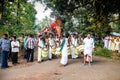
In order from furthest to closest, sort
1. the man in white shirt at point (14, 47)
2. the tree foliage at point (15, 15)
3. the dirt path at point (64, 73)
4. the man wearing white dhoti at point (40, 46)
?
the tree foliage at point (15, 15) < the man wearing white dhoti at point (40, 46) < the man in white shirt at point (14, 47) < the dirt path at point (64, 73)

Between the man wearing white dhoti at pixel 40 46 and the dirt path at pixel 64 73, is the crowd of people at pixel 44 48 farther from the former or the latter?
the dirt path at pixel 64 73

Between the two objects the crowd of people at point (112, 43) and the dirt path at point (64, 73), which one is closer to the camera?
the dirt path at point (64, 73)

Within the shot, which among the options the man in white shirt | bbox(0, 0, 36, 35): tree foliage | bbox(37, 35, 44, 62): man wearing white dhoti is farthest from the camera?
bbox(0, 0, 36, 35): tree foliage

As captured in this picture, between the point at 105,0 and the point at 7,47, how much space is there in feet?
19.6

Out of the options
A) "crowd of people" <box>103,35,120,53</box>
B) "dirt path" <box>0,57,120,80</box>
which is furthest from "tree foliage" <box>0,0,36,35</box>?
"crowd of people" <box>103,35,120,53</box>

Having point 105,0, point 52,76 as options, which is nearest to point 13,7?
point 105,0

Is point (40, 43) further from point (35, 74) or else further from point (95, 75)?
point (95, 75)

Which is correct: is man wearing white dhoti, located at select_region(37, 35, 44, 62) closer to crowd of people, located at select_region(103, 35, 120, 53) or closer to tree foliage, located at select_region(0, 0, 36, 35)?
tree foliage, located at select_region(0, 0, 36, 35)

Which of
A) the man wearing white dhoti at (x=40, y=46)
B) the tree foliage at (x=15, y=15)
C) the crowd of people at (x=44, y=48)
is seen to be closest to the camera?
the crowd of people at (x=44, y=48)

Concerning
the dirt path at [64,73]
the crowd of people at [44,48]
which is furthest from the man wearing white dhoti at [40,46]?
the dirt path at [64,73]

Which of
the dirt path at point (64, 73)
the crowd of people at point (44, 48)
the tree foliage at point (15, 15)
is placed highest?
the tree foliage at point (15, 15)

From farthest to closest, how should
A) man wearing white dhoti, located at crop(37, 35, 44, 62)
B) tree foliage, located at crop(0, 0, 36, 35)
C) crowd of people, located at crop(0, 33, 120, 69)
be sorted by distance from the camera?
tree foliage, located at crop(0, 0, 36, 35) → man wearing white dhoti, located at crop(37, 35, 44, 62) → crowd of people, located at crop(0, 33, 120, 69)

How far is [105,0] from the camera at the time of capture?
16.4m

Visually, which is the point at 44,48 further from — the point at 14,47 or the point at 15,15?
the point at 15,15
